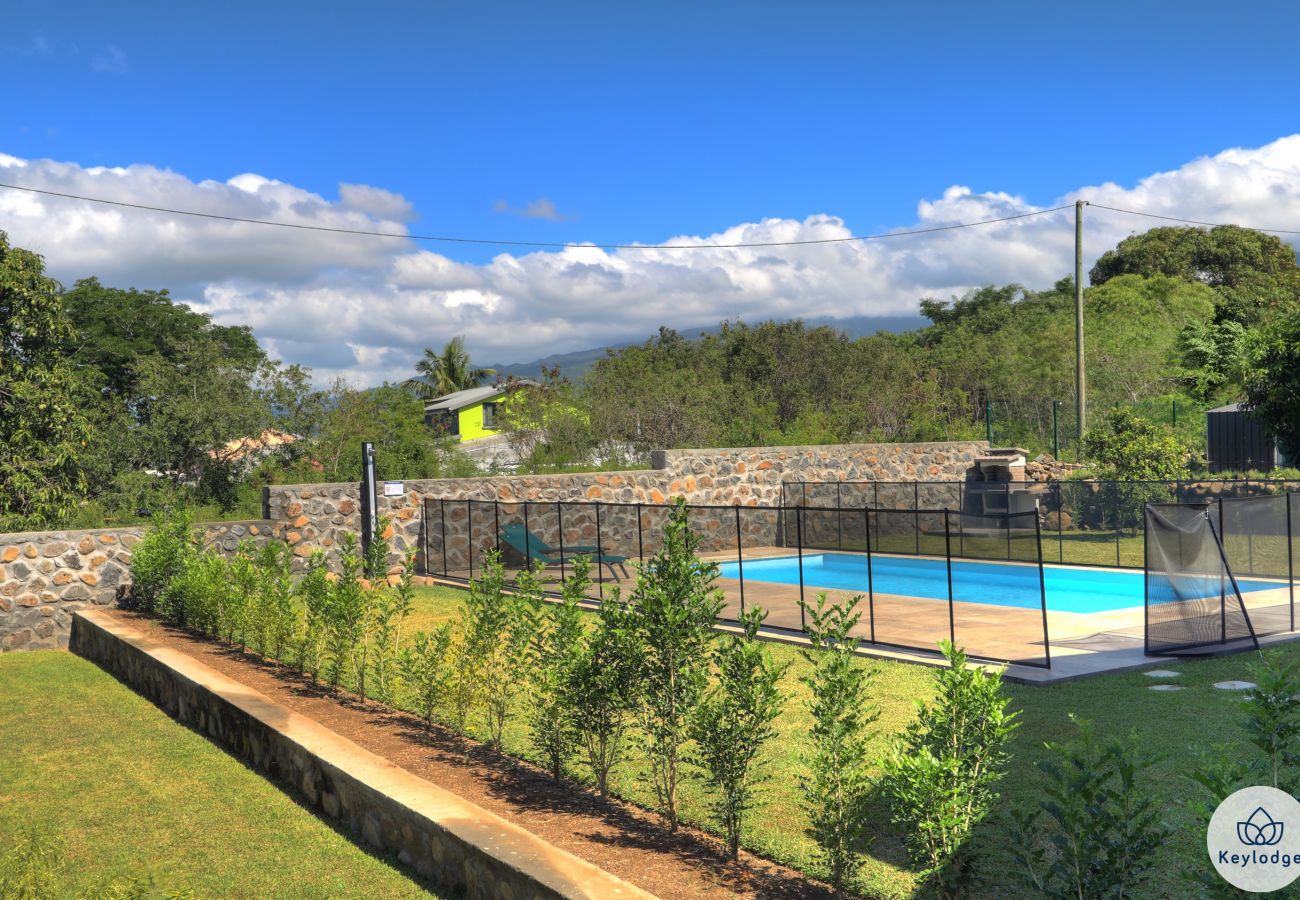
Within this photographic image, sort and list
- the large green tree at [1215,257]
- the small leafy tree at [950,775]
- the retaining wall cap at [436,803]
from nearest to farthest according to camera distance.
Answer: the small leafy tree at [950,775], the retaining wall cap at [436,803], the large green tree at [1215,257]

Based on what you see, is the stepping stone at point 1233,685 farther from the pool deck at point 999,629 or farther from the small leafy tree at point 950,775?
the small leafy tree at point 950,775

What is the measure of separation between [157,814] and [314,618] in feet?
8.39

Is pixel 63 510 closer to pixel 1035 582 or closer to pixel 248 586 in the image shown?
pixel 248 586

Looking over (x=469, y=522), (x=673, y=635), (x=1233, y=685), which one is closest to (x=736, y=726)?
(x=673, y=635)

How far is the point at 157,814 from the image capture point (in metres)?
6.59

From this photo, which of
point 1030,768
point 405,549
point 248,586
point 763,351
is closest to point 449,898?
point 1030,768

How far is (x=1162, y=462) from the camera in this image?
71.1 feet

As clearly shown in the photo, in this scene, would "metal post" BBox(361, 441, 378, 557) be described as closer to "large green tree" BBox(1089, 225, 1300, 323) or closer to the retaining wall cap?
the retaining wall cap

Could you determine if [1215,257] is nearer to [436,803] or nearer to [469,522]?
[469,522]

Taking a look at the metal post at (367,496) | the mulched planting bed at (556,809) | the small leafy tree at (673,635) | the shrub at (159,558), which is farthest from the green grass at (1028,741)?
the metal post at (367,496)

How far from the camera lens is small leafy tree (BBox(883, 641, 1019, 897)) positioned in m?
3.93

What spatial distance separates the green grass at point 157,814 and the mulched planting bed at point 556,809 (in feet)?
2.10

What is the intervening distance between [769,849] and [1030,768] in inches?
88.5

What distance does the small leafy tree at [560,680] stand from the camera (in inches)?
237
